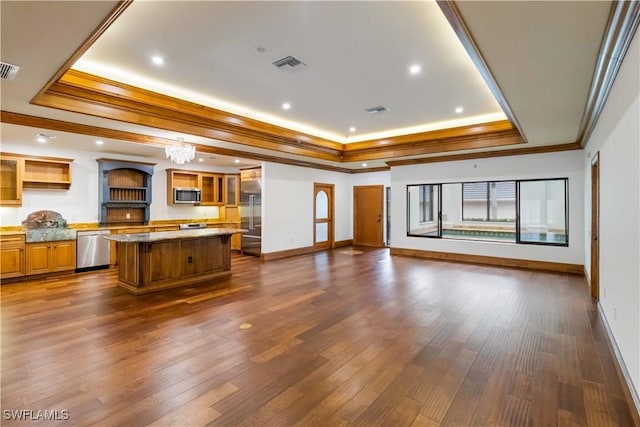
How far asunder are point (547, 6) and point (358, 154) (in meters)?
6.06

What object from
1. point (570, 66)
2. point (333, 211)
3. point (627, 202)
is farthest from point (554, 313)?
point (333, 211)

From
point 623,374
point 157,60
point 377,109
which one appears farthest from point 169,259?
point 623,374

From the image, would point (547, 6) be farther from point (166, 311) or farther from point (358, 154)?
point (358, 154)

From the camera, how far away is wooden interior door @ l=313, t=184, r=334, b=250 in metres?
9.20

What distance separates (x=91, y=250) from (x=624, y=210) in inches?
317

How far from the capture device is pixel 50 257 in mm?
5848

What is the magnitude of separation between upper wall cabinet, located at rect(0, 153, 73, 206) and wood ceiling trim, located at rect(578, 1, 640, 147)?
8280 mm

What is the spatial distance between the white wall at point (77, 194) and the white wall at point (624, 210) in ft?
27.3

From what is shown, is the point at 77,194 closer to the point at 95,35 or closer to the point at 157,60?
the point at 157,60

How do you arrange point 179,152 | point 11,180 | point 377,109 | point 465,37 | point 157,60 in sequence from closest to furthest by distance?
point 465,37, point 157,60, point 179,152, point 377,109, point 11,180

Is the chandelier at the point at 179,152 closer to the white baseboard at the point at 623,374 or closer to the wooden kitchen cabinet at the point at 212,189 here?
the wooden kitchen cabinet at the point at 212,189

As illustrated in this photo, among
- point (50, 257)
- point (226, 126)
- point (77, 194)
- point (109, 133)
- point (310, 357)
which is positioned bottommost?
point (310, 357)

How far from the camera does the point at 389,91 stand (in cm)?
450

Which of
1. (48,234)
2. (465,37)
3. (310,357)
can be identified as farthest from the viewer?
(48,234)
